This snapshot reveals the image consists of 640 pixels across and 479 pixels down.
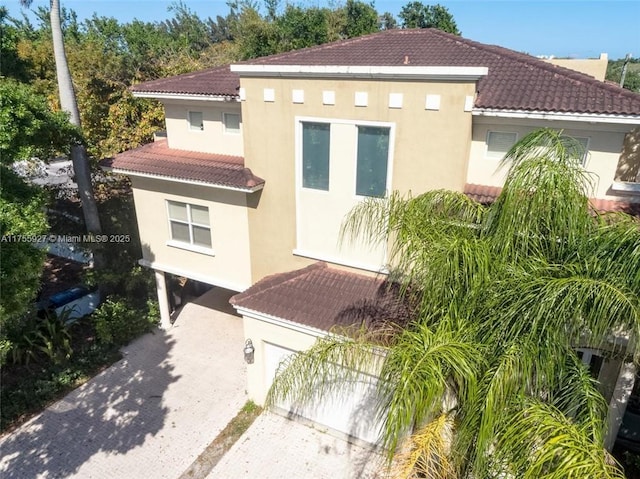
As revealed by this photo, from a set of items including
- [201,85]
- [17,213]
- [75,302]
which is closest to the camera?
[17,213]

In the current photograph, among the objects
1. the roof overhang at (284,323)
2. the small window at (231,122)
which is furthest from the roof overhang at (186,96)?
the roof overhang at (284,323)

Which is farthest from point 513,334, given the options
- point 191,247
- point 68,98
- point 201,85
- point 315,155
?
point 68,98

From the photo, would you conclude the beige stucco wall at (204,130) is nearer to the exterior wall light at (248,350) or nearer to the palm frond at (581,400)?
the exterior wall light at (248,350)

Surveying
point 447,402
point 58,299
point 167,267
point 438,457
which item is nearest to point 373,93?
point 447,402

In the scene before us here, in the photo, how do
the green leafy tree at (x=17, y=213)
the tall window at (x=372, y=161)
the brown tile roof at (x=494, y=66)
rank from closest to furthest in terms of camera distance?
the green leafy tree at (x=17, y=213) < the brown tile roof at (x=494, y=66) < the tall window at (x=372, y=161)

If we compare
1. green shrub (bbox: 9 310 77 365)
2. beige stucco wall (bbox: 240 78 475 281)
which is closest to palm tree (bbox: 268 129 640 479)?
beige stucco wall (bbox: 240 78 475 281)

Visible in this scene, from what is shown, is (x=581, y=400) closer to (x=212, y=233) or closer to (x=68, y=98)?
(x=212, y=233)
